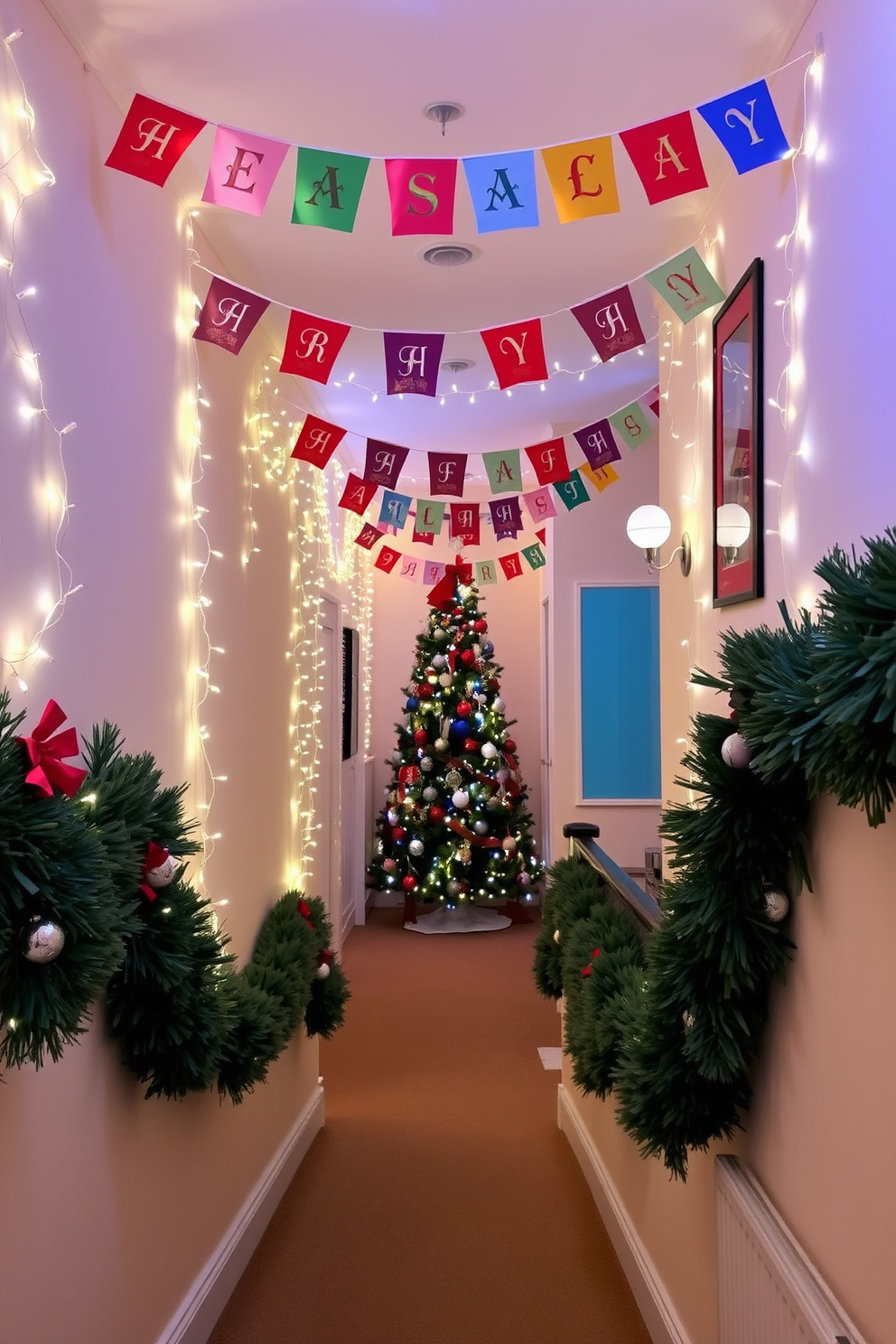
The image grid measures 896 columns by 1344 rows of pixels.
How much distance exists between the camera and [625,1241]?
2877 millimetres

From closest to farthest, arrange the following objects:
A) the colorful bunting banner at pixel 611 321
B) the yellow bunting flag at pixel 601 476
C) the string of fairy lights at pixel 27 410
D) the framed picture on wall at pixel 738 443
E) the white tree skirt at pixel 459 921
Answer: the string of fairy lights at pixel 27 410
the framed picture on wall at pixel 738 443
the colorful bunting banner at pixel 611 321
the yellow bunting flag at pixel 601 476
the white tree skirt at pixel 459 921

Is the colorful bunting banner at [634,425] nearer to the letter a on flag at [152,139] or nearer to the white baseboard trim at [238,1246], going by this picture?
the letter a on flag at [152,139]

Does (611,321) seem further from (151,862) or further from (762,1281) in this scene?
(762,1281)

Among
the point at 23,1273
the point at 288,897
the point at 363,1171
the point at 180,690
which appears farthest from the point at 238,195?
the point at 363,1171

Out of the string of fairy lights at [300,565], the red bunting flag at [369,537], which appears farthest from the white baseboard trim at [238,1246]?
the red bunting flag at [369,537]

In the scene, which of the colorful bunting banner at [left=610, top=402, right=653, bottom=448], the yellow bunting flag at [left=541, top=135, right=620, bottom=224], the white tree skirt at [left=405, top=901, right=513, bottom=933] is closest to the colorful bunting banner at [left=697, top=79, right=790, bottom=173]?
the yellow bunting flag at [left=541, top=135, right=620, bottom=224]

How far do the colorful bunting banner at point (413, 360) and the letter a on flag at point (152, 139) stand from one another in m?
0.72

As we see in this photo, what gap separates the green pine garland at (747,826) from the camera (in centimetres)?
119

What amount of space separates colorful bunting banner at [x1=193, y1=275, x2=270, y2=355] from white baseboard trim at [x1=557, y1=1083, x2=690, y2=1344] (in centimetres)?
249

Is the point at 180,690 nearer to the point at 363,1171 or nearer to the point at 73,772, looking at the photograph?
the point at 73,772

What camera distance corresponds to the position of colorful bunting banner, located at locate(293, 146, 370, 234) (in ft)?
6.57

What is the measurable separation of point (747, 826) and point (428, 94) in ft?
5.69

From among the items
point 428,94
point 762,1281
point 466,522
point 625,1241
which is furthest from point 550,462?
point 762,1281

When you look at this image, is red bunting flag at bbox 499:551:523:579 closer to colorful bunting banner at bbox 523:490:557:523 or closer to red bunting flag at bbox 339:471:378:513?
colorful bunting banner at bbox 523:490:557:523
